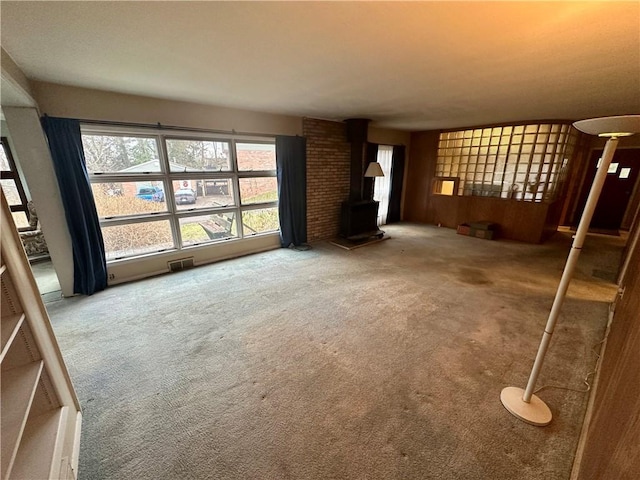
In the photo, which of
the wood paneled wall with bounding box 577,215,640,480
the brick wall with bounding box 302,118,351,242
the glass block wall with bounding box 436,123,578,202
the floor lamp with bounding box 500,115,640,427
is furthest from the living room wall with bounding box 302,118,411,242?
the wood paneled wall with bounding box 577,215,640,480

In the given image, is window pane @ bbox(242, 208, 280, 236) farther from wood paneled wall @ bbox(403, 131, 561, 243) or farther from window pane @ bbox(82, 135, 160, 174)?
wood paneled wall @ bbox(403, 131, 561, 243)

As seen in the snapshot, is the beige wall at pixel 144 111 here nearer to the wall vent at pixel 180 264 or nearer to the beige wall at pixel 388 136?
the wall vent at pixel 180 264

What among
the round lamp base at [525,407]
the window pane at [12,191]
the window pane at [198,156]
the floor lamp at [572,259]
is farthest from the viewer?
the window pane at [12,191]

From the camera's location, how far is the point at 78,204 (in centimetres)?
273

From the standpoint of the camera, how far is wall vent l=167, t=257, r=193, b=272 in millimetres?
3562

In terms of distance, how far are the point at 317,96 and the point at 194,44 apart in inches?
60.3

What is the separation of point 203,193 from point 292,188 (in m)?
1.41

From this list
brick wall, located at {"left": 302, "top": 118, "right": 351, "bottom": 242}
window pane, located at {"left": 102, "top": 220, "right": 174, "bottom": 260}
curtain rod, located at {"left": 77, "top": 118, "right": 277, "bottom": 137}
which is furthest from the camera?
brick wall, located at {"left": 302, "top": 118, "right": 351, "bottom": 242}

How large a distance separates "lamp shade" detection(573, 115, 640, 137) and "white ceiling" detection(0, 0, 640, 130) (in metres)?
0.69

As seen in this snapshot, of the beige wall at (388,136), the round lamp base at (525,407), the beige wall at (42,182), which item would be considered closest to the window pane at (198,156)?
the beige wall at (42,182)

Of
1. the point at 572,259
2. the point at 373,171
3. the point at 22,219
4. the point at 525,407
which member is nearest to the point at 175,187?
the point at 22,219

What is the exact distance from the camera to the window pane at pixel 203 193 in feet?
11.6

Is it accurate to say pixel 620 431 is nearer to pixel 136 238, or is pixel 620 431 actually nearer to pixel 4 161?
pixel 136 238

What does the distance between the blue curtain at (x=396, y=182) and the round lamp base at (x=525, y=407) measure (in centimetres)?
525
